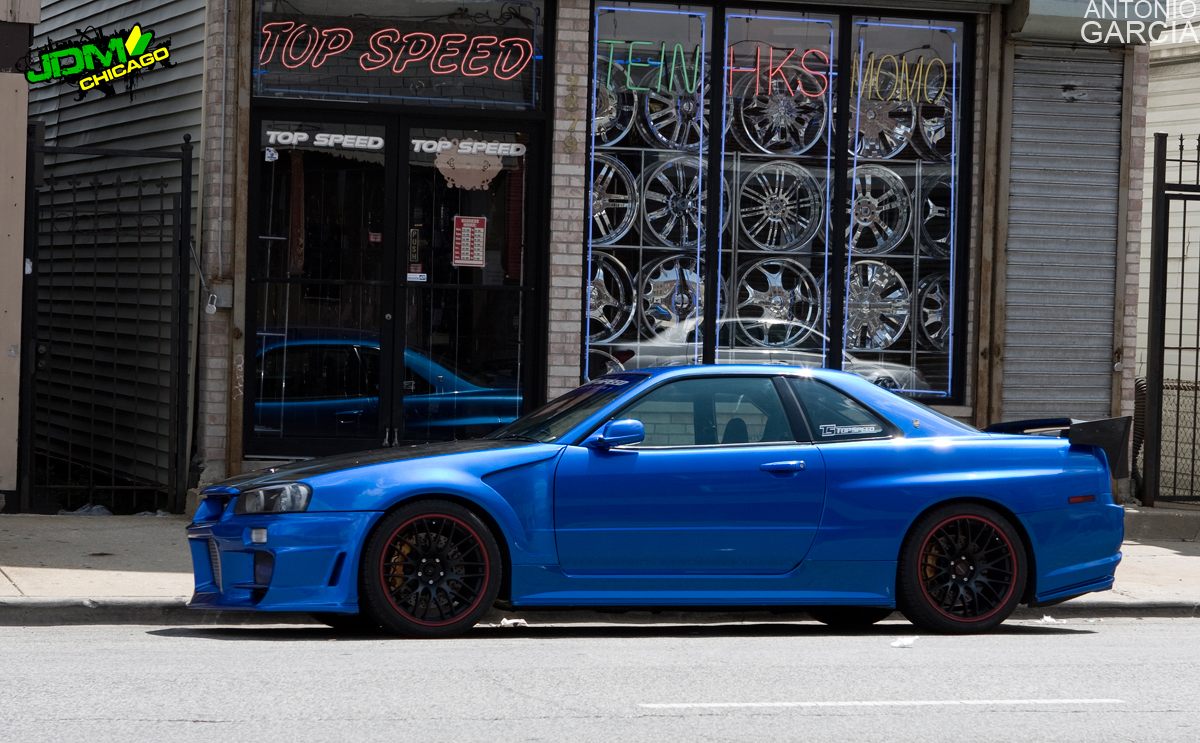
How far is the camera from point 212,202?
11.5 meters

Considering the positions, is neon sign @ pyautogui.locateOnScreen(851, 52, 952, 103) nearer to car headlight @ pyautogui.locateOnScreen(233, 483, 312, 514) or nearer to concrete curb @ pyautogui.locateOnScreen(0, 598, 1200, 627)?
concrete curb @ pyautogui.locateOnScreen(0, 598, 1200, 627)

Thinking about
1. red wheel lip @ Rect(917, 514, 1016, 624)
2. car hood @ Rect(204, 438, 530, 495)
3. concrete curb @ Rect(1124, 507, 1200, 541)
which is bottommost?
concrete curb @ Rect(1124, 507, 1200, 541)

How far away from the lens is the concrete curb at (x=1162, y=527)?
12023 mm

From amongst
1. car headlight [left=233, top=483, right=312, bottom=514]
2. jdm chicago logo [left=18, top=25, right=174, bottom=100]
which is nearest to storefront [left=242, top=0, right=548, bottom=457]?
jdm chicago logo [left=18, top=25, right=174, bottom=100]

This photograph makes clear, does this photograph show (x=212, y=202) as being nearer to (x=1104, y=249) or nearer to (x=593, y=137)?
(x=593, y=137)

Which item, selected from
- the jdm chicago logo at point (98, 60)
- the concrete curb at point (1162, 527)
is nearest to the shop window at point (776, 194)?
the concrete curb at point (1162, 527)

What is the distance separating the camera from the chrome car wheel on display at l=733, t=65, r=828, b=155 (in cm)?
1241

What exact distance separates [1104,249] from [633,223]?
4263 mm

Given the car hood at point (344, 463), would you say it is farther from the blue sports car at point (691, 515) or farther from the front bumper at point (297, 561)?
the front bumper at point (297, 561)

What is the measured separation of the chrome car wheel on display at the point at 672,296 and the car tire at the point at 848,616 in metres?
4.42

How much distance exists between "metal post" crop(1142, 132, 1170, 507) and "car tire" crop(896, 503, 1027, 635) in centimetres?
557

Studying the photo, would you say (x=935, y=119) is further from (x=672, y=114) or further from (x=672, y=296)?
(x=672, y=296)

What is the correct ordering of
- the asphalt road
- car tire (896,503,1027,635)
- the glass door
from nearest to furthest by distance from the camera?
the asphalt road → car tire (896,503,1027,635) → the glass door

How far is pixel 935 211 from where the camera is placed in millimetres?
12781
